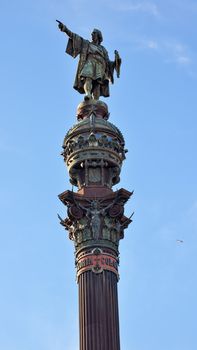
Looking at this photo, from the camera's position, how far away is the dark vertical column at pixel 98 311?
39.5m

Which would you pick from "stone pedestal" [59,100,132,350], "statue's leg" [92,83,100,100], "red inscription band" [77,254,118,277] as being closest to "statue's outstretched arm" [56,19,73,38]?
"statue's leg" [92,83,100,100]

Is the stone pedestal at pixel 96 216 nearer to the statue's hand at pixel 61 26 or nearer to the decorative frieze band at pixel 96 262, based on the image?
the decorative frieze band at pixel 96 262

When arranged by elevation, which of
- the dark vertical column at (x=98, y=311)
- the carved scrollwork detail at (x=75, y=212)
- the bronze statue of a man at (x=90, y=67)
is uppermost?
the bronze statue of a man at (x=90, y=67)

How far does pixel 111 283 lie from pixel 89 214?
3602 mm

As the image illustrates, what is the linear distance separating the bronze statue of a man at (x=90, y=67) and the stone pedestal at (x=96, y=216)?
171cm

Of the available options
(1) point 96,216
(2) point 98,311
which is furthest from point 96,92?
(2) point 98,311

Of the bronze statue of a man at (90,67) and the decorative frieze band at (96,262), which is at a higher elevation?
the bronze statue of a man at (90,67)

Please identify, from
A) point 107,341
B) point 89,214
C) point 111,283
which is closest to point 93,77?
point 89,214

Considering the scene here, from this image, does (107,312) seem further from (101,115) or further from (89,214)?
(101,115)

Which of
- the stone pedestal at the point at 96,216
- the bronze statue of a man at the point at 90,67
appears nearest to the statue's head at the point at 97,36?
the bronze statue of a man at the point at 90,67

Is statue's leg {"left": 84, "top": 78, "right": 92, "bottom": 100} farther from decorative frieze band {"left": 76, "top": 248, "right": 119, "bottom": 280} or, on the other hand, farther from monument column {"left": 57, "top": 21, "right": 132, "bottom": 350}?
decorative frieze band {"left": 76, "top": 248, "right": 119, "bottom": 280}

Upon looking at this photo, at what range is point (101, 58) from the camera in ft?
165

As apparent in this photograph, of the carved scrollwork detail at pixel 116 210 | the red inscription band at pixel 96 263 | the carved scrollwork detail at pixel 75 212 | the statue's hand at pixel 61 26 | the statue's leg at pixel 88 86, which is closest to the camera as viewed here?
the red inscription band at pixel 96 263

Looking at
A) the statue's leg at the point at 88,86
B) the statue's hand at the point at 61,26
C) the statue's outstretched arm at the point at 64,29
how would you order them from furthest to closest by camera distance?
the statue's leg at the point at 88,86, the statue's outstretched arm at the point at 64,29, the statue's hand at the point at 61,26
